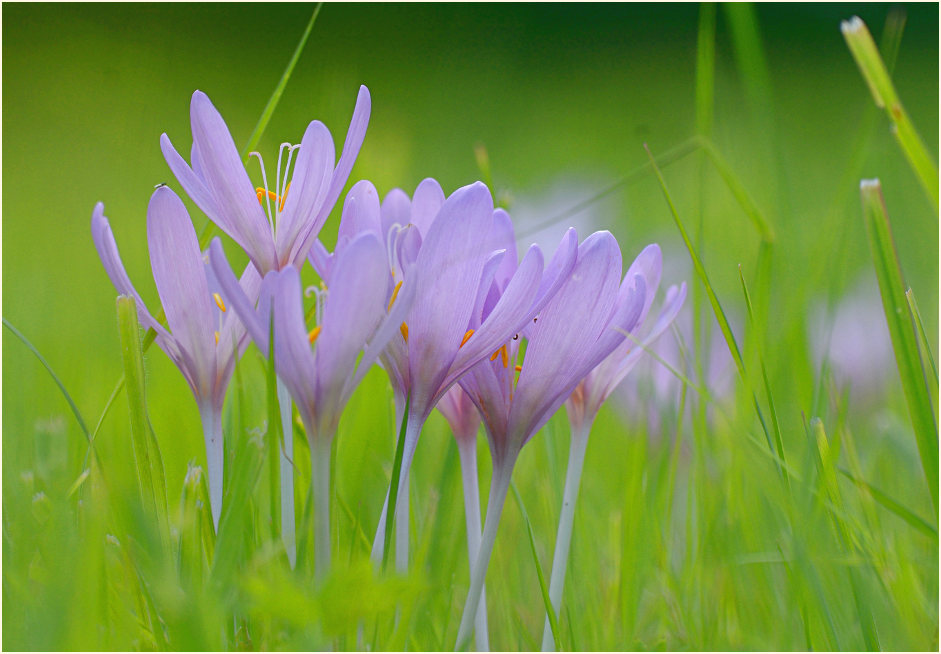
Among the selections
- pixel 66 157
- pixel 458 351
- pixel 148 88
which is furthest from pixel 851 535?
pixel 66 157

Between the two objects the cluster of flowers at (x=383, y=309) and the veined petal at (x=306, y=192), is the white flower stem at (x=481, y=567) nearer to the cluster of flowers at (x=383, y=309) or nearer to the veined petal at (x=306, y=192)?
the cluster of flowers at (x=383, y=309)

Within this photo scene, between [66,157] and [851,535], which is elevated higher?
[66,157]

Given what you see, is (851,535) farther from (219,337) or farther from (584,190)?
(584,190)

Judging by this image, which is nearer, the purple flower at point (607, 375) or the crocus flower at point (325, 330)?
the crocus flower at point (325, 330)

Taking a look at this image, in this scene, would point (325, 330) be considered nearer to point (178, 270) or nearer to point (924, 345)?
point (178, 270)

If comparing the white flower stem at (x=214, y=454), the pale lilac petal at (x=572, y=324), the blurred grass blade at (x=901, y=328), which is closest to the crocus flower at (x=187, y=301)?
the white flower stem at (x=214, y=454)

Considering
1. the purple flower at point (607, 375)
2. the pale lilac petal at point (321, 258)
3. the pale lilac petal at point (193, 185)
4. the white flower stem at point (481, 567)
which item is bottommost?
the white flower stem at point (481, 567)

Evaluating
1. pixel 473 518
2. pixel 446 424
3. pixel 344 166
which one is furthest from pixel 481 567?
pixel 446 424
